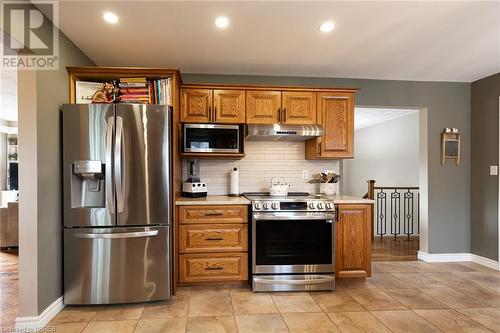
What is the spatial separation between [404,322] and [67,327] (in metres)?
2.66

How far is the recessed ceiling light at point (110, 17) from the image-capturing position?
2369mm

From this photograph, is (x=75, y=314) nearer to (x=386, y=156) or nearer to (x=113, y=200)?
(x=113, y=200)

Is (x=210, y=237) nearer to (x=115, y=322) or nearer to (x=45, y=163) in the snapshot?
(x=115, y=322)

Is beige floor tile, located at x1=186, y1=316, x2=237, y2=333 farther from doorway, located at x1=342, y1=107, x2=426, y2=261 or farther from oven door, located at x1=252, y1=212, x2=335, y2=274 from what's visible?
doorway, located at x1=342, y1=107, x2=426, y2=261

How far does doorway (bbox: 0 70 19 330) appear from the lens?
2.76 m

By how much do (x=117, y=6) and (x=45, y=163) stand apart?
1341 millimetres

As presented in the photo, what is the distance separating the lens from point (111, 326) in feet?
7.75

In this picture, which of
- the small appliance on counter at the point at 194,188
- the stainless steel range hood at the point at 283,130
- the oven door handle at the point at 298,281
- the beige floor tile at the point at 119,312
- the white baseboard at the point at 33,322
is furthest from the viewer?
the small appliance on counter at the point at 194,188

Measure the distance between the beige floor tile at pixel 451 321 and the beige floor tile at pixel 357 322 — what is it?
0.45 meters

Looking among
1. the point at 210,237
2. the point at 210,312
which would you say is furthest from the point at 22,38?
the point at 210,312

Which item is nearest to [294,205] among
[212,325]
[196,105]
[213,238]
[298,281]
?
[298,281]

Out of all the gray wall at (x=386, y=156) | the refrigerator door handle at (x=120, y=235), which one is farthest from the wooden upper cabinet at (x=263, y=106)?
the gray wall at (x=386, y=156)

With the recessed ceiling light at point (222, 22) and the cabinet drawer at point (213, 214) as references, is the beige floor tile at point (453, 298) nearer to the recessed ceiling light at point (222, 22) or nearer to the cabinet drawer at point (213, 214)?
the cabinet drawer at point (213, 214)

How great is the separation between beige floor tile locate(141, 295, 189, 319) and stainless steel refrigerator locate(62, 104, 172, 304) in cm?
9
